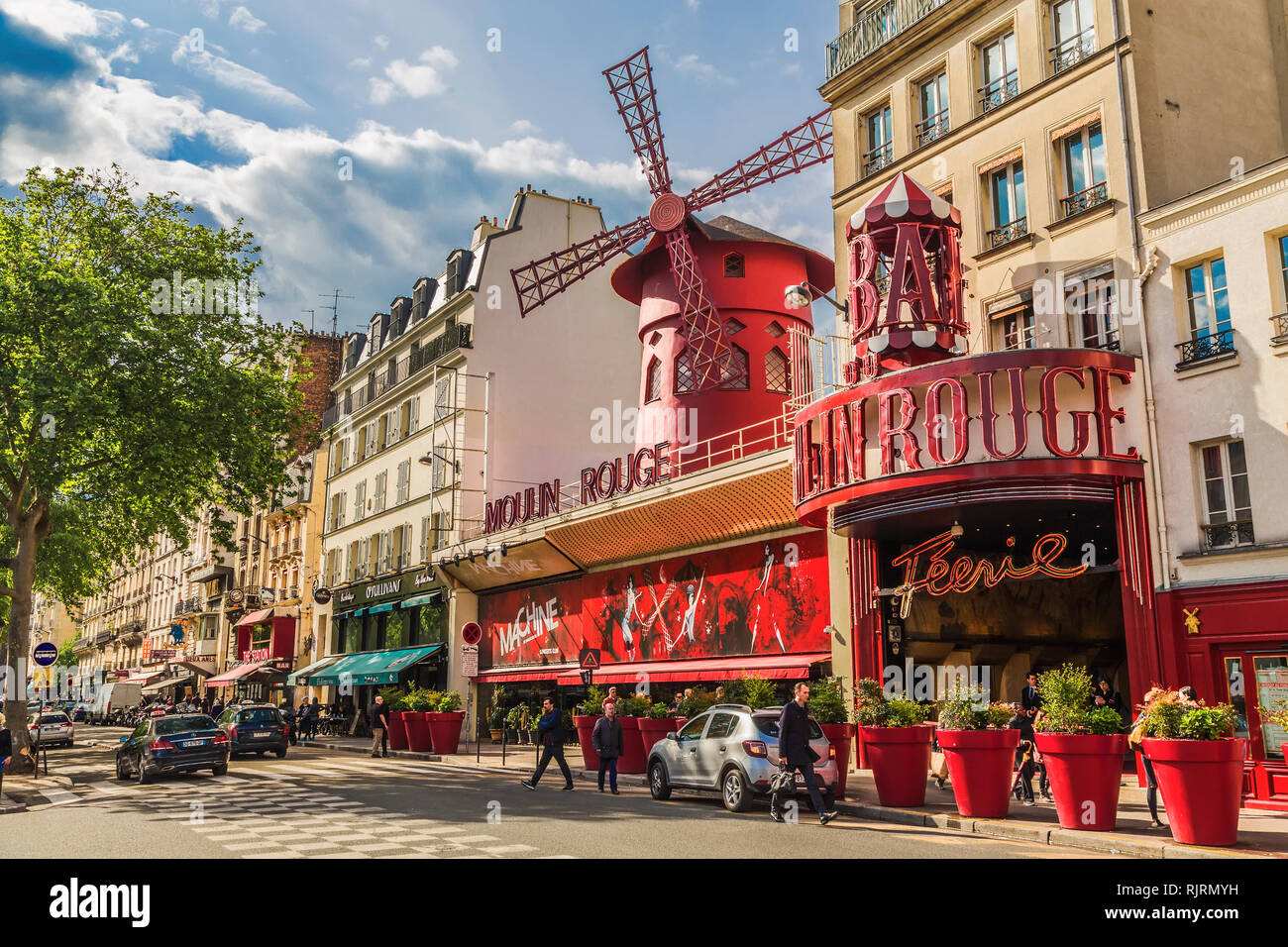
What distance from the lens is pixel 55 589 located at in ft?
149

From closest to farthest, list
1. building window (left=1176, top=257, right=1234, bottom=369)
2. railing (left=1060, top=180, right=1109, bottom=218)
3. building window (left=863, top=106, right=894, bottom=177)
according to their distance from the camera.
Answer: building window (left=1176, top=257, right=1234, bottom=369), railing (left=1060, top=180, right=1109, bottom=218), building window (left=863, top=106, right=894, bottom=177)

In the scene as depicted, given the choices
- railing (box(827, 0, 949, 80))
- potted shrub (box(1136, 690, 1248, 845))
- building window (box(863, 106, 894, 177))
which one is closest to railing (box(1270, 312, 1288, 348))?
potted shrub (box(1136, 690, 1248, 845))

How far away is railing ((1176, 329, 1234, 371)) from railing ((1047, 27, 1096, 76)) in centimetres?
566

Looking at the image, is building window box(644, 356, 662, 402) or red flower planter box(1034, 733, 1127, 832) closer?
red flower planter box(1034, 733, 1127, 832)

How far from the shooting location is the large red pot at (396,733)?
94.9ft

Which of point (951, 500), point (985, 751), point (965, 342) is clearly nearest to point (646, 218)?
point (965, 342)

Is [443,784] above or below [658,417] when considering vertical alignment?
below

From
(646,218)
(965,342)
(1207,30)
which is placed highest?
(646,218)

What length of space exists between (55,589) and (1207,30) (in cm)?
4672

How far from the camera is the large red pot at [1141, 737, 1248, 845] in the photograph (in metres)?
9.96

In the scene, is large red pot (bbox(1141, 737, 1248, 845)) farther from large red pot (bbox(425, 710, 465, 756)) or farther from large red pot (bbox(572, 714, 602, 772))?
large red pot (bbox(425, 710, 465, 756))

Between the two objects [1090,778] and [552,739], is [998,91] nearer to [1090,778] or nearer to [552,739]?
[1090,778]
